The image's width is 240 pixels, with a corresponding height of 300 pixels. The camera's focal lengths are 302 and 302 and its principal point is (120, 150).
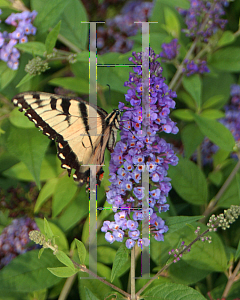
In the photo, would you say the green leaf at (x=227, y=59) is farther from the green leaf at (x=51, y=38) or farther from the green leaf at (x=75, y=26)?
the green leaf at (x=51, y=38)

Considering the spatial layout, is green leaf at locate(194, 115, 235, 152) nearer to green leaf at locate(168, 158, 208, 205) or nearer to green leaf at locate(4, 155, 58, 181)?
green leaf at locate(168, 158, 208, 205)

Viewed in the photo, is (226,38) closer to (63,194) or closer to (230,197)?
(230,197)

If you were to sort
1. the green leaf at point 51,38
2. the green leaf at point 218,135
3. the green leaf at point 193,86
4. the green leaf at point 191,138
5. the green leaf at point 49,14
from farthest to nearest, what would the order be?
1. the green leaf at point 191,138
2. the green leaf at point 193,86
3. the green leaf at point 218,135
4. the green leaf at point 49,14
5. the green leaf at point 51,38

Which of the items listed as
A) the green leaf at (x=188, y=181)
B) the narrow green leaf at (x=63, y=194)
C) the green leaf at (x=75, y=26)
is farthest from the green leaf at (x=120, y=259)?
the green leaf at (x=75, y=26)

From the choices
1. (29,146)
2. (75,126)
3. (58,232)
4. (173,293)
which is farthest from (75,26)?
(173,293)

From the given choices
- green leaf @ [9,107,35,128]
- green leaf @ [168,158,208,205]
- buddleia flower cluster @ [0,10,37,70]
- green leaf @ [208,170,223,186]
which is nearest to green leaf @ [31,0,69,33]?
buddleia flower cluster @ [0,10,37,70]
